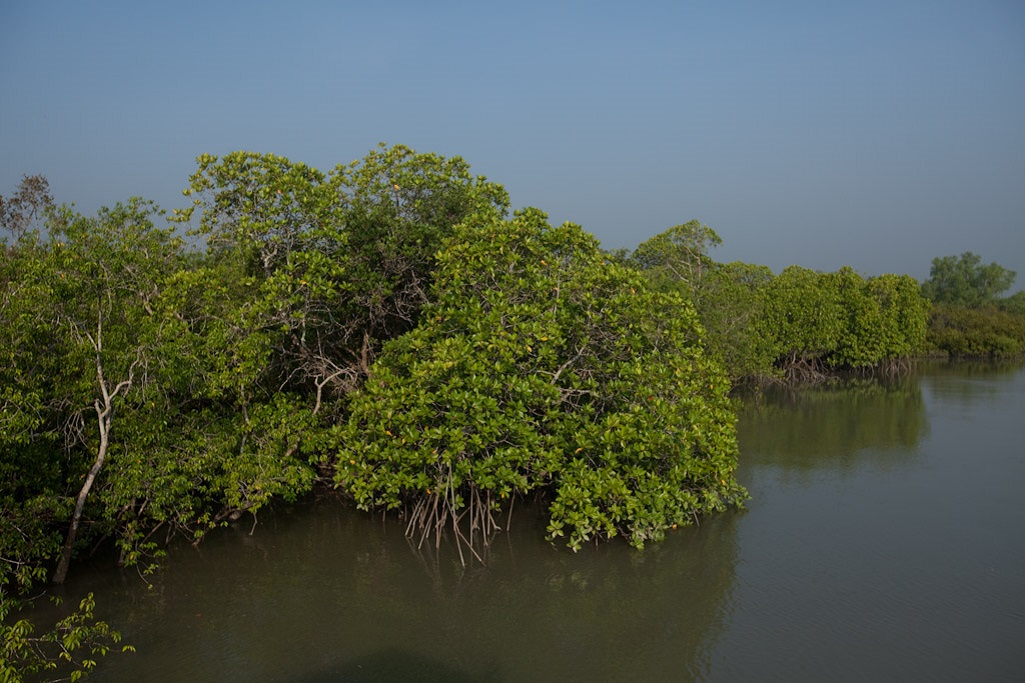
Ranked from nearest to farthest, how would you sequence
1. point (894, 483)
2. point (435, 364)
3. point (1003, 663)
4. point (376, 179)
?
1. point (1003, 663)
2. point (435, 364)
3. point (376, 179)
4. point (894, 483)

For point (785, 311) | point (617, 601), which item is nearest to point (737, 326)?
point (785, 311)

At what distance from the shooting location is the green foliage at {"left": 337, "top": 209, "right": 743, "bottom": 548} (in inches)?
364

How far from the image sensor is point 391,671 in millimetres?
7438

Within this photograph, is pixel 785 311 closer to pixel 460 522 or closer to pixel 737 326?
pixel 737 326

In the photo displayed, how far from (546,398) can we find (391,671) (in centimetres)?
374

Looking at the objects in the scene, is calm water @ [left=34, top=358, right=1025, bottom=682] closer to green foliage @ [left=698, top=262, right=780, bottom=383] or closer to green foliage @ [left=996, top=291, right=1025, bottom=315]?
green foliage @ [left=698, top=262, right=780, bottom=383]

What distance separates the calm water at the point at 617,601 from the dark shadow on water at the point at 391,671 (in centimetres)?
2

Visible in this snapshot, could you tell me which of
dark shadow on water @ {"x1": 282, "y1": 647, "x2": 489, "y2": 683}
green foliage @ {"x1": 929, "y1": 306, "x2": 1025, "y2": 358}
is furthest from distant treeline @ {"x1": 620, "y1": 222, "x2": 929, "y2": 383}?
dark shadow on water @ {"x1": 282, "y1": 647, "x2": 489, "y2": 683}

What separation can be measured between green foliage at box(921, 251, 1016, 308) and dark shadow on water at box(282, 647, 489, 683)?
59505 millimetres

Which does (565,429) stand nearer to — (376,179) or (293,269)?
(293,269)

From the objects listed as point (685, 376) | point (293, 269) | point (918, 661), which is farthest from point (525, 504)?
point (918, 661)

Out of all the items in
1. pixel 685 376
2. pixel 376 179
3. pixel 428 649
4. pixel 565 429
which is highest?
pixel 376 179

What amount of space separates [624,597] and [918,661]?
10.2ft

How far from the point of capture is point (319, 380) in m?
12.2
